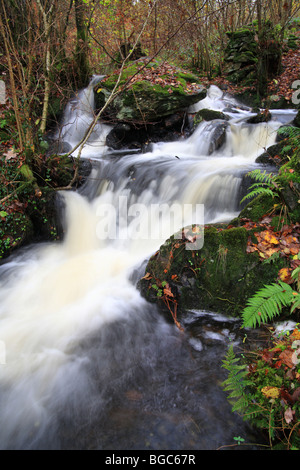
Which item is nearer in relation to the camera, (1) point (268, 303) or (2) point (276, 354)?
(2) point (276, 354)

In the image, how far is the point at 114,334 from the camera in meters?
3.64

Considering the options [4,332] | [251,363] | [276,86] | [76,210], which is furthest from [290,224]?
[276,86]

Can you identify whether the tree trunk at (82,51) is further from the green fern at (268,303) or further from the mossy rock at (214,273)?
the green fern at (268,303)

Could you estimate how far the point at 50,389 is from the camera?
291 cm

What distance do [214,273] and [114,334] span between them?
1542 mm

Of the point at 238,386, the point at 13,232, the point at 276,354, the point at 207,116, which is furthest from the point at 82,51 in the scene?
the point at 238,386

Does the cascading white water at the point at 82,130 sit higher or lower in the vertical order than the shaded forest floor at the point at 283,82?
lower

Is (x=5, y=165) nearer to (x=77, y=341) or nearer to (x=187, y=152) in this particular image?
(x=77, y=341)

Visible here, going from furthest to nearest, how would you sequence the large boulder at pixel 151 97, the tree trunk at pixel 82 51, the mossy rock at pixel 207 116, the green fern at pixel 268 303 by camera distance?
the tree trunk at pixel 82 51 < the mossy rock at pixel 207 116 < the large boulder at pixel 151 97 < the green fern at pixel 268 303

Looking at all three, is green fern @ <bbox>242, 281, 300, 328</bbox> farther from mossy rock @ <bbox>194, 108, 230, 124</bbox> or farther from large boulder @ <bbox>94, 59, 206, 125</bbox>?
mossy rock @ <bbox>194, 108, 230, 124</bbox>

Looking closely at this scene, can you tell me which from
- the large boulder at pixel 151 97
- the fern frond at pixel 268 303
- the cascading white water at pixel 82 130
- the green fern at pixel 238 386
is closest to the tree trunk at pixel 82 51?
the cascading white water at pixel 82 130

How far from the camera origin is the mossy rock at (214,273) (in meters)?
3.47

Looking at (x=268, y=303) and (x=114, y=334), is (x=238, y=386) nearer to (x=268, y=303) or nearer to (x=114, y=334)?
(x=268, y=303)

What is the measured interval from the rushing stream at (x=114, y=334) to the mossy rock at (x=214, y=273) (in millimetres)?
233
